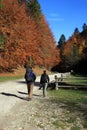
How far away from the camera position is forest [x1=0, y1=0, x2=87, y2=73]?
59928 millimetres

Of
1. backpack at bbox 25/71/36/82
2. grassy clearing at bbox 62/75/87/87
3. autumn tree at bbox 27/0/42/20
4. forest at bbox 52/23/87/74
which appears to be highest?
autumn tree at bbox 27/0/42/20

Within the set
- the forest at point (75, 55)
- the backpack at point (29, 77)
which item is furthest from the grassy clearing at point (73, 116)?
the forest at point (75, 55)

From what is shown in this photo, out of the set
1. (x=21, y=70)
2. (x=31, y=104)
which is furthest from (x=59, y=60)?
(x=31, y=104)

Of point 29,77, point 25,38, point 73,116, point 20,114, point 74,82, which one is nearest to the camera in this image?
point 73,116

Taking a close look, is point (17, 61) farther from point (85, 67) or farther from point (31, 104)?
point (31, 104)

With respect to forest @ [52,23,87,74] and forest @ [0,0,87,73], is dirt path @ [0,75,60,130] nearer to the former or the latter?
forest @ [0,0,87,73]

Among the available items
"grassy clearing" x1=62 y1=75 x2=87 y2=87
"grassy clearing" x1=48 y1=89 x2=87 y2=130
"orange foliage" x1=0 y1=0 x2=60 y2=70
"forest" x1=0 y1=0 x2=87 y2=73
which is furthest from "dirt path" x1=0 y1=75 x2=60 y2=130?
"orange foliage" x1=0 y1=0 x2=60 y2=70

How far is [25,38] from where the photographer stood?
63.3 m

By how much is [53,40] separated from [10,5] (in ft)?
103

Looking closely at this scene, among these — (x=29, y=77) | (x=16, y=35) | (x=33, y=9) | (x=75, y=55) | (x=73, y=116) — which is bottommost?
(x=73, y=116)

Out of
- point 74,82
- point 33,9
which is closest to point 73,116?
point 74,82

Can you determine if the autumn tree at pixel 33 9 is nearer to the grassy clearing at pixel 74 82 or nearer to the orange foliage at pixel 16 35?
the orange foliage at pixel 16 35

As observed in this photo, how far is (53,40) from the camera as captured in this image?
90.7 m

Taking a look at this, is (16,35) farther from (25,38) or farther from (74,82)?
(74,82)
